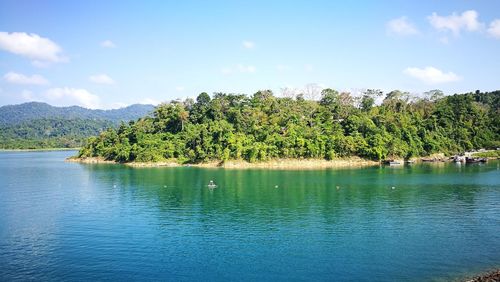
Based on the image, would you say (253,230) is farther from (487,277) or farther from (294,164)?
(294,164)

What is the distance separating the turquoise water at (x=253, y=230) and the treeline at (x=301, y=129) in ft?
100

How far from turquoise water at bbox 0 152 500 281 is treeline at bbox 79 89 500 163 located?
100 feet

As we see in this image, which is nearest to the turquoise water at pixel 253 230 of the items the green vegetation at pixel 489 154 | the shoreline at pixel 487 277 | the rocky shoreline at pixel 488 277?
the shoreline at pixel 487 277

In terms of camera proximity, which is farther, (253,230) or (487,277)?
(253,230)

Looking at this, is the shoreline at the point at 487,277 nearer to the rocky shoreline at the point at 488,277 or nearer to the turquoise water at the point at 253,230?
the rocky shoreline at the point at 488,277

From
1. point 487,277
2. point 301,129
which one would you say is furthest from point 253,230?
point 301,129

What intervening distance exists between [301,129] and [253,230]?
64.1 metres

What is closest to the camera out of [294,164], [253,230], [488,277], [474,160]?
[488,277]

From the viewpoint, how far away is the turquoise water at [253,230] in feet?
84.0

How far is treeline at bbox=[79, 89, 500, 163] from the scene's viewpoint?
92375 millimetres

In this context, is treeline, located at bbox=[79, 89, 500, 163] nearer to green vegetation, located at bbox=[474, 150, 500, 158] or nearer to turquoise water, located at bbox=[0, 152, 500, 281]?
green vegetation, located at bbox=[474, 150, 500, 158]

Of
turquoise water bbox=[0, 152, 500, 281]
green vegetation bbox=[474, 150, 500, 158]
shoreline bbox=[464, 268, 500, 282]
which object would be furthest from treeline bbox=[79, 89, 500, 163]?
shoreline bbox=[464, 268, 500, 282]

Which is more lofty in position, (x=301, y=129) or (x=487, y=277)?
(x=301, y=129)

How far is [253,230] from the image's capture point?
113ft
